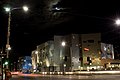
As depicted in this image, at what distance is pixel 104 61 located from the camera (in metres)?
102

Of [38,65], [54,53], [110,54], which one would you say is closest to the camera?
[54,53]

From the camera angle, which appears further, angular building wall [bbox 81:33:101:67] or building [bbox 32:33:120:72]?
angular building wall [bbox 81:33:101:67]

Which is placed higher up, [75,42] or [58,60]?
[75,42]

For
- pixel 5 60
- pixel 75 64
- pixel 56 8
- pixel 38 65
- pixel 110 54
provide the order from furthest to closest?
1. pixel 38 65
2. pixel 110 54
3. pixel 75 64
4. pixel 56 8
5. pixel 5 60

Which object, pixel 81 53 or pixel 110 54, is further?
pixel 110 54

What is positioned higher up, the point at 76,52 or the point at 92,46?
the point at 92,46

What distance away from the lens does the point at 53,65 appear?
11031cm

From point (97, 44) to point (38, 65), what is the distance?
42617 mm

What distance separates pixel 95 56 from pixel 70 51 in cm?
1097

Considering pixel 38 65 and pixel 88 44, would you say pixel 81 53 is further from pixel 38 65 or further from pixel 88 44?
pixel 38 65

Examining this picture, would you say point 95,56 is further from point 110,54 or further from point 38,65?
point 38,65

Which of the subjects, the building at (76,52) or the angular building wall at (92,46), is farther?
the angular building wall at (92,46)

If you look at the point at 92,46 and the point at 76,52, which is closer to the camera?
the point at 76,52

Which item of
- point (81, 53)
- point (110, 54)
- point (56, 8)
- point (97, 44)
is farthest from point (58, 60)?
point (56, 8)
